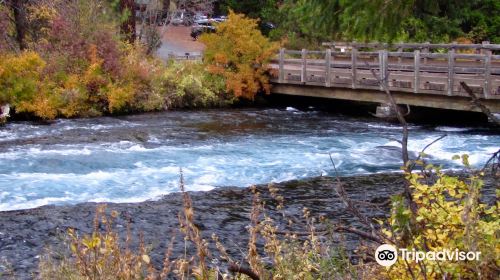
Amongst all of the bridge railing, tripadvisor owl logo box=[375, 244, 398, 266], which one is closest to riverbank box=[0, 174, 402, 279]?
tripadvisor owl logo box=[375, 244, 398, 266]

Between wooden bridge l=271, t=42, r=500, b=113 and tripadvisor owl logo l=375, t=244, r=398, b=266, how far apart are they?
13326mm

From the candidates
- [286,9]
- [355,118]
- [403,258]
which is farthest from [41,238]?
[286,9]

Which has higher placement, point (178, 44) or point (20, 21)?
point (20, 21)

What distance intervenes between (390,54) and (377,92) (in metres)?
1.25

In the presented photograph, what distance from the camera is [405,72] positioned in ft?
67.7

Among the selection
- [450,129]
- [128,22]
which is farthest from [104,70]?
[450,129]

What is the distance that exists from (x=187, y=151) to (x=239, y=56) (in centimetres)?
1055

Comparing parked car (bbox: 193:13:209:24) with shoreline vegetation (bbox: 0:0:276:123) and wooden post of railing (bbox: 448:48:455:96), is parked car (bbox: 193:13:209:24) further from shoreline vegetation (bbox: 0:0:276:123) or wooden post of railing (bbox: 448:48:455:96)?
wooden post of railing (bbox: 448:48:455:96)

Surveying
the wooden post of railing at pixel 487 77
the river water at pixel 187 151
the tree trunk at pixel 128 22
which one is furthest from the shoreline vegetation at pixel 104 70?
the wooden post of railing at pixel 487 77

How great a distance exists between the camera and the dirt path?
40.8m

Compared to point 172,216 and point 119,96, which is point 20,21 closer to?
point 119,96

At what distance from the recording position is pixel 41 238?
935 centimetres

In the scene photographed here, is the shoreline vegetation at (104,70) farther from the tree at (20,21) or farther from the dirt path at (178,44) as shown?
the dirt path at (178,44)

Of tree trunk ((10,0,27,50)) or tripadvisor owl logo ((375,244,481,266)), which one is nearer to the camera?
tripadvisor owl logo ((375,244,481,266))
